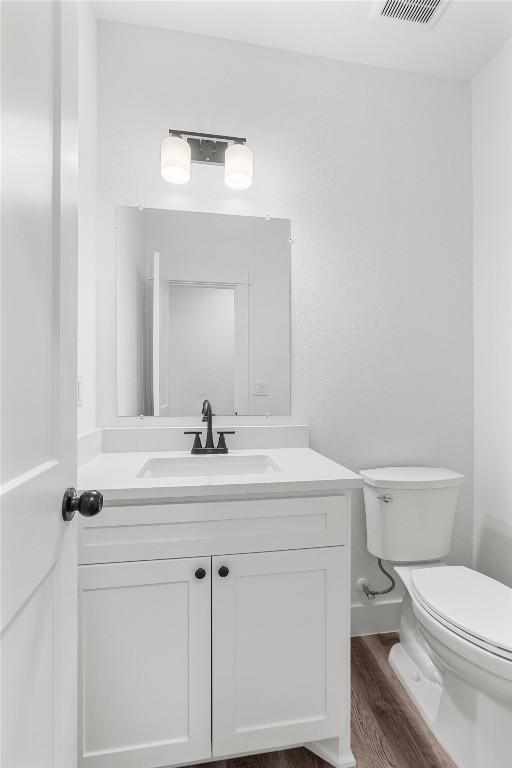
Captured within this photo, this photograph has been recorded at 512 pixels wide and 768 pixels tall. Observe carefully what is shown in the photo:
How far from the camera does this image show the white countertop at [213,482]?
1101mm

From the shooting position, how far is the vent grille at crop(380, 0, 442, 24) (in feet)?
5.21

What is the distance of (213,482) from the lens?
1152 mm

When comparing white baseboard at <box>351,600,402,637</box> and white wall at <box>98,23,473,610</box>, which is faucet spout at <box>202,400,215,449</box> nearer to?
white wall at <box>98,23,473,610</box>

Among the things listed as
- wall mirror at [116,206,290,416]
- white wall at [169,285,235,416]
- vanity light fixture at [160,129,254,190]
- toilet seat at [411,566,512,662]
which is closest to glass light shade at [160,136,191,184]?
vanity light fixture at [160,129,254,190]

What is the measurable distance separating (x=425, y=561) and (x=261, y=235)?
152 centimetres

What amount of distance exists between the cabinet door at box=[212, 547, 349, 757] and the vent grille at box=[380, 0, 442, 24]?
6.41ft

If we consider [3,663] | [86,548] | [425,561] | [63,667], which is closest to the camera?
[3,663]

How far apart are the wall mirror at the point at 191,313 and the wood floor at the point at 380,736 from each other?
3.60 ft

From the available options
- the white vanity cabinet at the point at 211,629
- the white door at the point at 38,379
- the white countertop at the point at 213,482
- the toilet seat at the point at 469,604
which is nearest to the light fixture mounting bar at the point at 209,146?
the white door at the point at 38,379

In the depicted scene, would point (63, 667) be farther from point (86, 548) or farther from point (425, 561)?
point (425, 561)

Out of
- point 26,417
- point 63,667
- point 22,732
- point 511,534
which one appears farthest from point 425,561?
point 26,417

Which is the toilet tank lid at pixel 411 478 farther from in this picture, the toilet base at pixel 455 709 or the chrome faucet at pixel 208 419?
the chrome faucet at pixel 208 419

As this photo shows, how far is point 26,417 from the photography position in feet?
1.89

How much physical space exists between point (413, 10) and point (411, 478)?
181 cm
